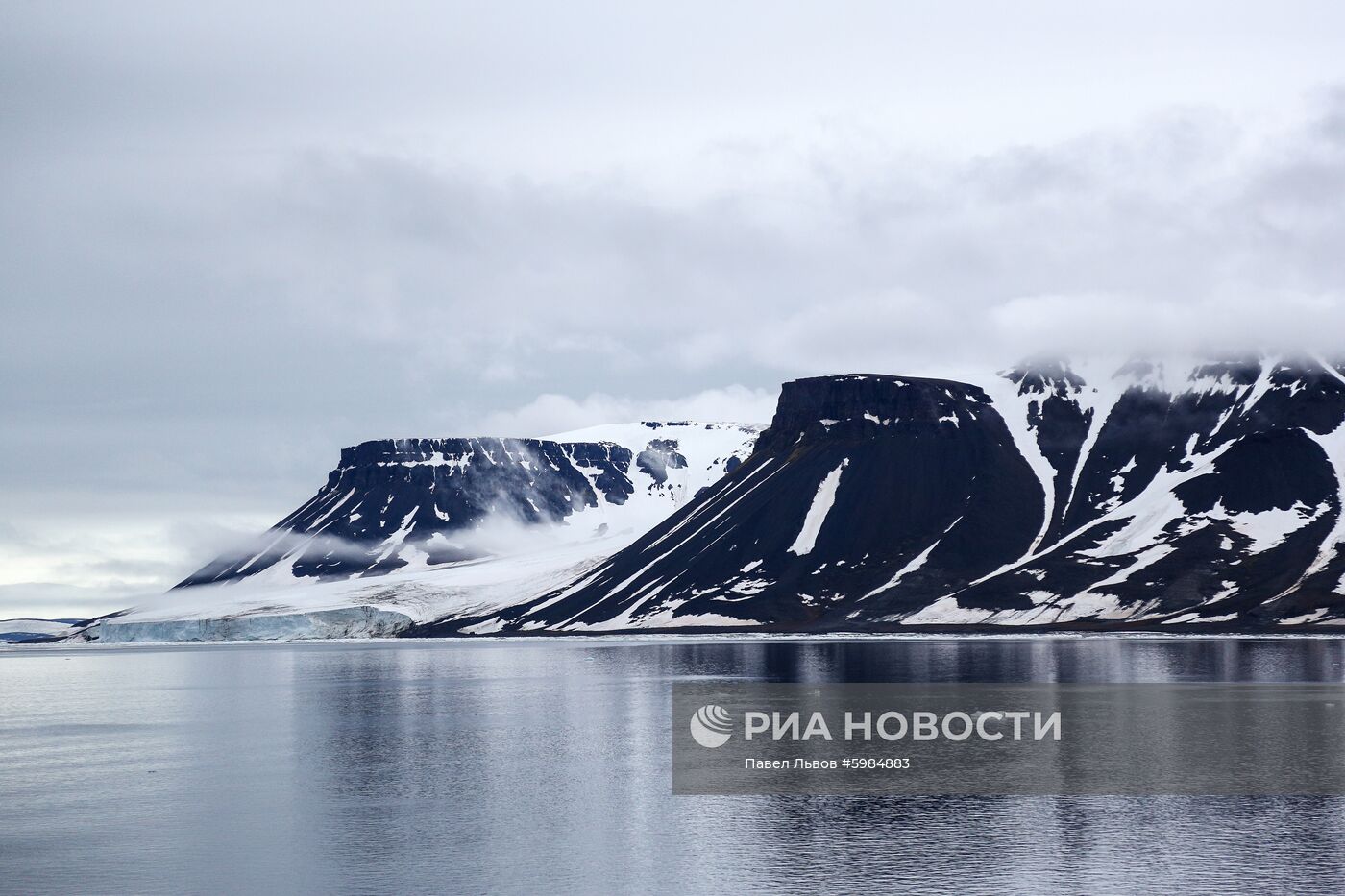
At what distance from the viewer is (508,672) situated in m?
164

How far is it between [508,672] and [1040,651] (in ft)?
220

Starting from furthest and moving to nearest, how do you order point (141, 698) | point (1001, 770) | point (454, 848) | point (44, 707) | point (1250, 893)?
point (141, 698) < point (44, 707) < point (1001, 770) < point (454, 848) < point (1250, 893)

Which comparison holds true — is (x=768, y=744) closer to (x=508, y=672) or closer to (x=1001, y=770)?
(x=1001, y=770)

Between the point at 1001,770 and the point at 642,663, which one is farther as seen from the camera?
the point at 642,663

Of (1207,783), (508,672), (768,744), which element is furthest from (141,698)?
(1207,783)

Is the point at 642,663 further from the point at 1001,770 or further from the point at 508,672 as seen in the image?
the point at 1001,770

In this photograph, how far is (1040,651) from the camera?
183375mm

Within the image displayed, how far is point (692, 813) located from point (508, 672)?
360 feet

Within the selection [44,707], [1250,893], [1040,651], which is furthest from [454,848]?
[1040,651]

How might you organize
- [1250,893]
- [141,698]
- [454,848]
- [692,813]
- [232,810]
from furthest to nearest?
[141,698], [232,810], [692,813], [454,848], [1250,893]

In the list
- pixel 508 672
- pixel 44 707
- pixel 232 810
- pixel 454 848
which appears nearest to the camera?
pixel 454 848

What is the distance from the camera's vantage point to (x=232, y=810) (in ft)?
199

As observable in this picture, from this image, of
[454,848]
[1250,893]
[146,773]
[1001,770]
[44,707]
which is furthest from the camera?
[44,707]

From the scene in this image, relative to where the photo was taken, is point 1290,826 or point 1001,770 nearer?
point 1290,826
